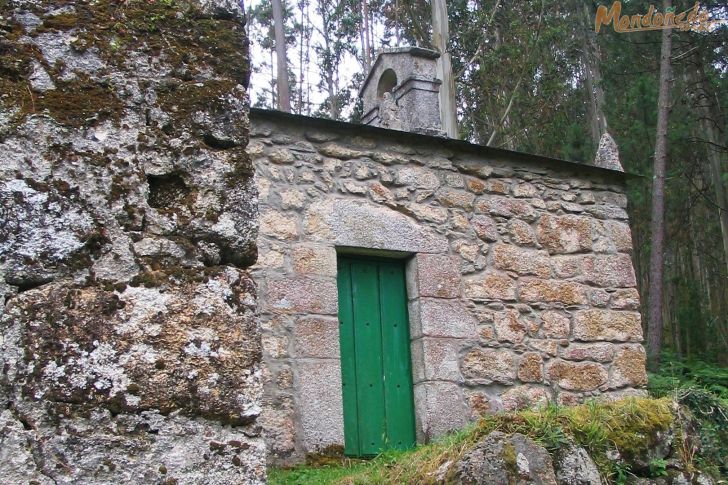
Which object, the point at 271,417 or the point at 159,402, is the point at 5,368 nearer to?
the point at 159,402

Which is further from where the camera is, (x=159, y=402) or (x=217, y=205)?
(x=217, y=205)

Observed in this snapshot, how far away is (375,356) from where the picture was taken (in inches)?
249

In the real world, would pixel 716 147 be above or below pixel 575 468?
above

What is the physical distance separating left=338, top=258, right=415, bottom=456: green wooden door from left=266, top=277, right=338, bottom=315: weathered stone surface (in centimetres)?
43

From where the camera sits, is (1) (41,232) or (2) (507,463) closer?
(1) (41,232)

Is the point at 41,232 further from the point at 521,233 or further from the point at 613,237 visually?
the point at 613,237

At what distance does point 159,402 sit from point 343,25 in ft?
81.3

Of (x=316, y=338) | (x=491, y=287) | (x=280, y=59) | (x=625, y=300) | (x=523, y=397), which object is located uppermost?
(x=280, y=59)

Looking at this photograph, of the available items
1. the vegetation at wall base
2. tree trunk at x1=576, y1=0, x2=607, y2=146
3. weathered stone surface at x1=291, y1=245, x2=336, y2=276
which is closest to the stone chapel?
weathered stone surface at x1=291, y1=245, x2=336, y2=276

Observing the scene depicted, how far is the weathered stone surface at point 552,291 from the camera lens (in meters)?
6.78

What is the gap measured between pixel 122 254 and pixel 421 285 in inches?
188

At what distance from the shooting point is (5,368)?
1.51m

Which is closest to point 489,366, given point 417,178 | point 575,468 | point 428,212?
point 428,212

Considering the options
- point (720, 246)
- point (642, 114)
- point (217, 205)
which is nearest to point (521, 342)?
point (217, 205)
